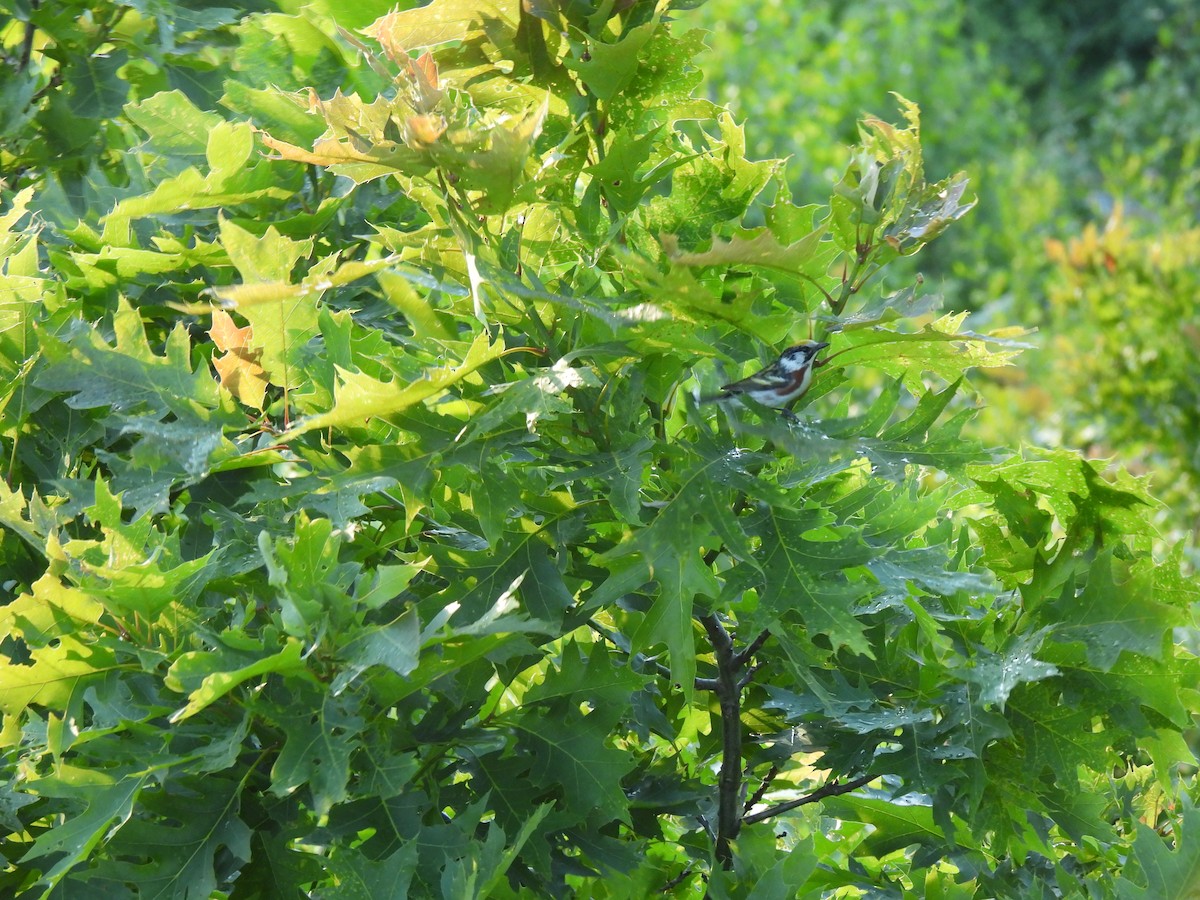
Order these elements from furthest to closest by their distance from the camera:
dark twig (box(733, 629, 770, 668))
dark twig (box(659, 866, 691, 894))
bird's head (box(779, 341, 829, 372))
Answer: dark twig (box(659, 866, 691, 894)) < dark twig (box(733, 629, 770, 668)) < bird's head (box(779, 341, 829, 372))

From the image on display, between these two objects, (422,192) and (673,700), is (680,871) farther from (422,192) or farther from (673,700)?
(422,192)

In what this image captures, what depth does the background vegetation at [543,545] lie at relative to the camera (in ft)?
3.50

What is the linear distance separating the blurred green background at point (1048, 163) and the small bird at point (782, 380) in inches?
6.9

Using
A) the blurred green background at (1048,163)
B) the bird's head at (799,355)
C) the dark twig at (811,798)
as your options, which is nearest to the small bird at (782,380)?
the bird's head at (799,355)

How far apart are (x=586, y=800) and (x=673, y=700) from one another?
0.28 metres

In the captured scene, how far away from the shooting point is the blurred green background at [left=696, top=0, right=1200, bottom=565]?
20.1 ft

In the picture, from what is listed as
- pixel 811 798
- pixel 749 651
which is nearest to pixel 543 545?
pixel 749 651

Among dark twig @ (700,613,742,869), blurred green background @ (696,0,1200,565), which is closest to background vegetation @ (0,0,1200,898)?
dark twig @ (700,613,742,869)

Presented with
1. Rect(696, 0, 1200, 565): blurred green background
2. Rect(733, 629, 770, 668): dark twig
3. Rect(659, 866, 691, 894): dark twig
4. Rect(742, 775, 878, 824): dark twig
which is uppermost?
Rect(733, 629, 770, 668): dark twig

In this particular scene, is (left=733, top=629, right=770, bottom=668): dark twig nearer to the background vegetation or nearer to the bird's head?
the background vegetation

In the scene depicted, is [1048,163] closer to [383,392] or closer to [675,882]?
[675,882]

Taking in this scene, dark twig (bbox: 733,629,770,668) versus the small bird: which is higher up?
the small bird

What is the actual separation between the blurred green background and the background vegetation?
0.19m

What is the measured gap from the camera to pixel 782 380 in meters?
1.14
